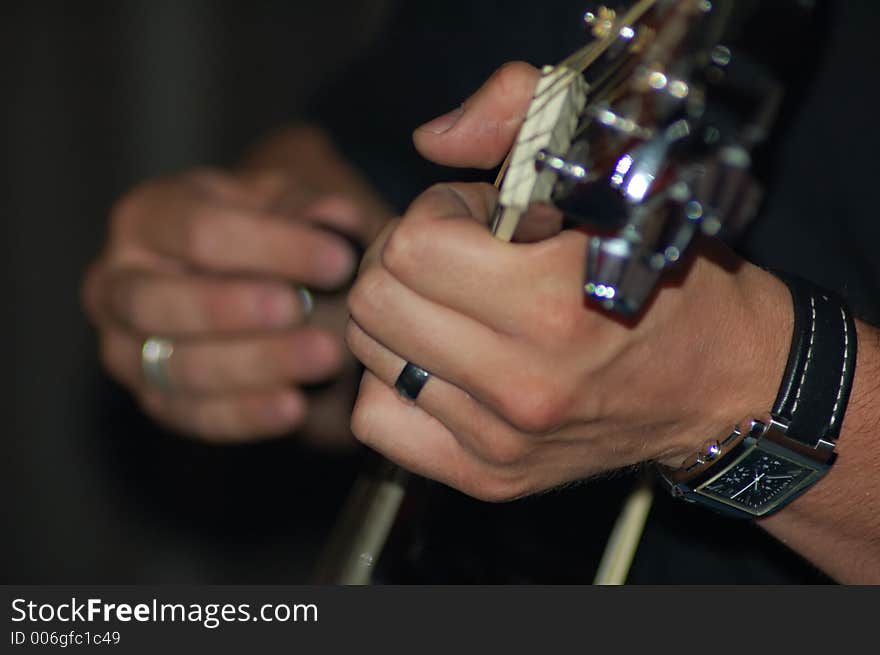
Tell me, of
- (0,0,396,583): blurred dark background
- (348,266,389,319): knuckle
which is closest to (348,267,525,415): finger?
(348,266,389,319): knuckle

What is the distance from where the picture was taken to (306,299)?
3.07 feet

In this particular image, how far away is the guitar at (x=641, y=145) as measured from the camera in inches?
13.4

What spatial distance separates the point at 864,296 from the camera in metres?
0.64

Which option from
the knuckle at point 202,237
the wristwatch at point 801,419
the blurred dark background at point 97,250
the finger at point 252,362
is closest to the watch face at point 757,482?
the wristwatch at point 801,419

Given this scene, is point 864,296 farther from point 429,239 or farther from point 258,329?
point 258,329

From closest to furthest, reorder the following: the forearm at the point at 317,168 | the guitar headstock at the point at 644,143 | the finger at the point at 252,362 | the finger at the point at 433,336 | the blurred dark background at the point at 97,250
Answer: the guitar headstock at the point at 644,143, the finger at the point at 433,336, the finger at the point at 252,362, the forearm at the point at 317,168, the blurred dark background at the point at 97,250

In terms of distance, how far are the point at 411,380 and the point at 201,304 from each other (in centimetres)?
47

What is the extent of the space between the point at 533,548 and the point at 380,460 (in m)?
0.12

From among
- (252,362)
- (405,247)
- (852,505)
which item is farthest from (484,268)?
(252,362)

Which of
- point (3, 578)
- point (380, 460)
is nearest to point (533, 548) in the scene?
point (380, 460)

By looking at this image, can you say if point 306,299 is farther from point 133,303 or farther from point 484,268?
point 484,268

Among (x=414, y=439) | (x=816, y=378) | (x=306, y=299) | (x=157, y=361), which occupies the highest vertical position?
(x=816, y=378)

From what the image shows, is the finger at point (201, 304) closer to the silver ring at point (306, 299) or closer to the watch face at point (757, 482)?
the silver ring at point (306, 299)

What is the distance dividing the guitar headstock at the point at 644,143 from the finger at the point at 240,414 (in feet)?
1.67
